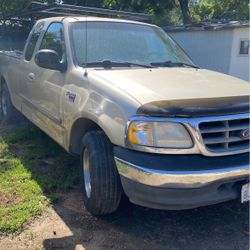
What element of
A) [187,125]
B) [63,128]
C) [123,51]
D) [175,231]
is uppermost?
[123,51]

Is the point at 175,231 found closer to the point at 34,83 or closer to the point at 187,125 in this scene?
the point at 187,125

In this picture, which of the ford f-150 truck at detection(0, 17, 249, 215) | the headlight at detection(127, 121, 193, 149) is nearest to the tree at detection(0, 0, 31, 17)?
the ford f-150 truck at detection(0, 17, 249, 215)

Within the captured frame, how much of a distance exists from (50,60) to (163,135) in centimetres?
176

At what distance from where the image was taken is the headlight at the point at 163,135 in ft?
9.24

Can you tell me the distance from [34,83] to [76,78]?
4.54 ft

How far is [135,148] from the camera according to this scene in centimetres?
288

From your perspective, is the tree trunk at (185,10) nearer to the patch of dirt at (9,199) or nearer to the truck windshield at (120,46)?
the truck windshield at (120,46)

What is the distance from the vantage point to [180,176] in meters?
2.73

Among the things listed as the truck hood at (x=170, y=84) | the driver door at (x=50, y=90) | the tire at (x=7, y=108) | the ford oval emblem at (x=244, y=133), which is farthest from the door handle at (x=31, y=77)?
the ford oval emblem at (x=244, y=133)

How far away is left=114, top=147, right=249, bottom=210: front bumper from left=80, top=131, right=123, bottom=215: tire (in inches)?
12.4

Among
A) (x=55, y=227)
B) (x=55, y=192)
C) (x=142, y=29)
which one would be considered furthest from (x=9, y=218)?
(x=142, y=29)

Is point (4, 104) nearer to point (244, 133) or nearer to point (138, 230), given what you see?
point (138, 230)

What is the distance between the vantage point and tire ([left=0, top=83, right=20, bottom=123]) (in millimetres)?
6852

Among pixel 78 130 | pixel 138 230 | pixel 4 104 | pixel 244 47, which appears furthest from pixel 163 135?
pixel 244 47
